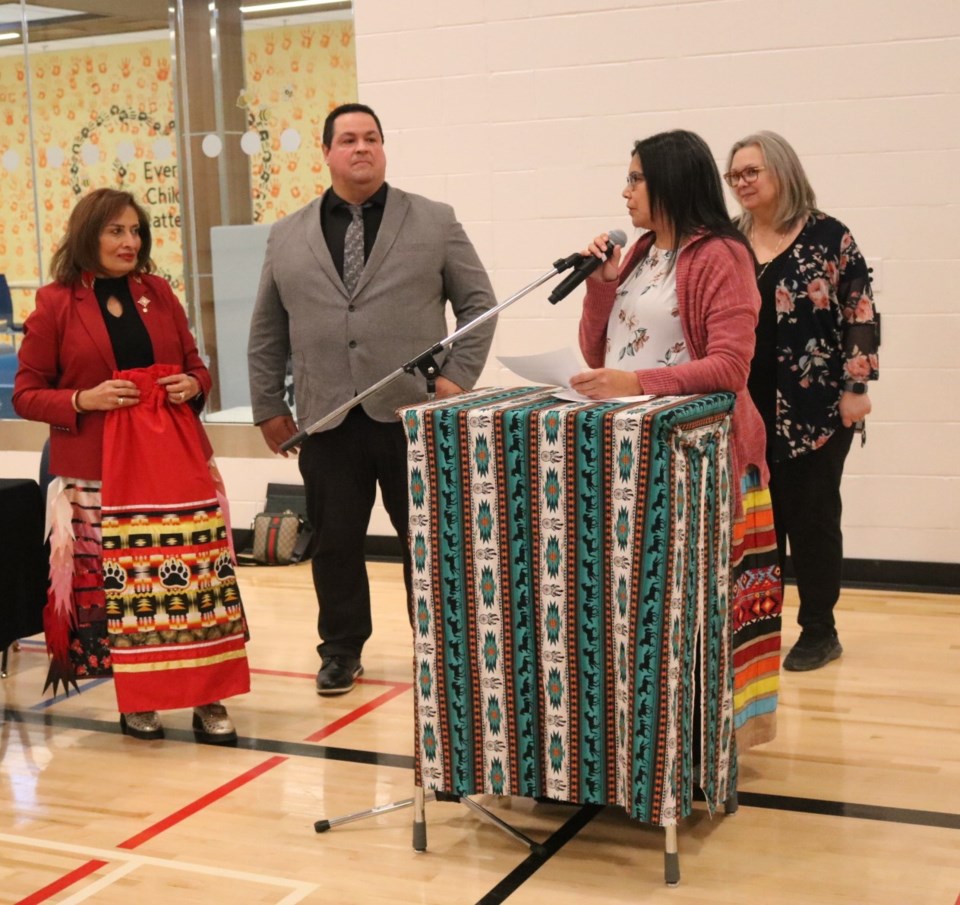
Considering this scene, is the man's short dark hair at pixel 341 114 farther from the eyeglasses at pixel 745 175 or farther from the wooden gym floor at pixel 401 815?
the wooden gym floor at pixel 401 815

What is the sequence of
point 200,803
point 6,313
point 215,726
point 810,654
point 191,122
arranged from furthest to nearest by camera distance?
point 6,313
point 191,122
point 810,654
point 215,726
point 200,803

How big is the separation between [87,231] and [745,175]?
183 cm

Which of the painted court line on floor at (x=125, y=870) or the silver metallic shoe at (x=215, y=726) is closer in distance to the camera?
the painted court line on floor at (x=125, y=870)

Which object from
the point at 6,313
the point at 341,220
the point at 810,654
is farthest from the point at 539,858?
the point at 6,313

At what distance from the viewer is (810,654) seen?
14.1ft

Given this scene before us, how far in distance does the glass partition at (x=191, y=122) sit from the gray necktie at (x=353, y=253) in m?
2.12

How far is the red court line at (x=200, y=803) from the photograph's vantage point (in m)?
Answer: 3.15

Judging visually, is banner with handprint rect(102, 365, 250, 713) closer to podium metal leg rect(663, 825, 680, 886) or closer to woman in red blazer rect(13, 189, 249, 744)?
woman in red blazer rect(13, 189, 249, 744)

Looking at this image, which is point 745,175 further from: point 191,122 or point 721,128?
point 191,122

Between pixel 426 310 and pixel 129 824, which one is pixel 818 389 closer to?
pixel 426 310

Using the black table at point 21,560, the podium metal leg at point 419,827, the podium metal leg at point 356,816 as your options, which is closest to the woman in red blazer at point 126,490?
the black table at point 21,560

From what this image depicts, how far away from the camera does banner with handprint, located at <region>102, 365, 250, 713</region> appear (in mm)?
3693

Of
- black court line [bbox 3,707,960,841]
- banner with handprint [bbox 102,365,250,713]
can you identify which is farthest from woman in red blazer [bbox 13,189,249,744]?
black court line [bbox 3,707,960,841]

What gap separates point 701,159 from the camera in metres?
3.00
